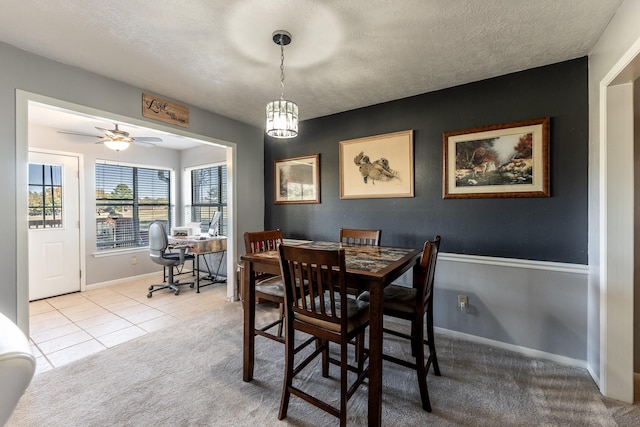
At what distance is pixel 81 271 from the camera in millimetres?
4082

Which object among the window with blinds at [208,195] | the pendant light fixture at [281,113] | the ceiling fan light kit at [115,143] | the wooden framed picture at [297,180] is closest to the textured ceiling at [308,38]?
the pendant light fixture at [281,113]

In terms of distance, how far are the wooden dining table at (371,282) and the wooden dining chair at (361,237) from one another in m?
0.31

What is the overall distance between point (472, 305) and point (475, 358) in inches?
18.4

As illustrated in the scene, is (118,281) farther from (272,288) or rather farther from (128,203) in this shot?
(272,288)

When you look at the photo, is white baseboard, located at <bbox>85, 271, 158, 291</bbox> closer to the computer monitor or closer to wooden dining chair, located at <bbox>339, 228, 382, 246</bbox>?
the computer monitor

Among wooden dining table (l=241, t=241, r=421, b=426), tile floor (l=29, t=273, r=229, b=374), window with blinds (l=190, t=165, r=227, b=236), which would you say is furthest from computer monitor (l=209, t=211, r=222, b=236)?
wooden dining table (l=241, t=241, r=421, b=426)

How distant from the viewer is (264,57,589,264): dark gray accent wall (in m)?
2.17

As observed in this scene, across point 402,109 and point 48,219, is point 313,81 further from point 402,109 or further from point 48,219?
point 48,219

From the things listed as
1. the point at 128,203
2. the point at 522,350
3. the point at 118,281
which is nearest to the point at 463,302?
the point at 522,350

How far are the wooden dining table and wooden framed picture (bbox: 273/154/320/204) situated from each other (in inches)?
57.4

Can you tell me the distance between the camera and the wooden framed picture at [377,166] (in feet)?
9.56

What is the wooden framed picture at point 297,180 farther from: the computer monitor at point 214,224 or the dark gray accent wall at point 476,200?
the computer monitor at point 214,224


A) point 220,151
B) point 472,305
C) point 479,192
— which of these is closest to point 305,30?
point 479,192

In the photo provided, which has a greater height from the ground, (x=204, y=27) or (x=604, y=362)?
(x=204, y=27)
